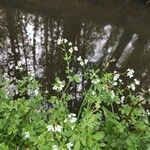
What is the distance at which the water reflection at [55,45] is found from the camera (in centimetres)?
665

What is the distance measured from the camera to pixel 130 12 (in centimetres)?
1096

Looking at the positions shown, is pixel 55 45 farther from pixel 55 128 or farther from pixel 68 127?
pixel 55 128

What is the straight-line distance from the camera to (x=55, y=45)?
7.64 meters

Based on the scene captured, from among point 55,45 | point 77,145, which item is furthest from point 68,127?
point 55,45

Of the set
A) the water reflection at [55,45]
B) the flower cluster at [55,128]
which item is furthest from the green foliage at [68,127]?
the water reflection at [55,45]

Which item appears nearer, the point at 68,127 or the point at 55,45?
the point at 68,127

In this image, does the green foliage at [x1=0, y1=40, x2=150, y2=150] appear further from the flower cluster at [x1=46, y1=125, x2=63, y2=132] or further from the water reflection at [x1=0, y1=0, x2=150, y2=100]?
the water reflection at [x1=0, y1=0, x2=150, y2=100]

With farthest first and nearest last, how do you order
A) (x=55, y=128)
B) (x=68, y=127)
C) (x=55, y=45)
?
(x=55, y=45), (x=68, y=127), (x=55, y=128)

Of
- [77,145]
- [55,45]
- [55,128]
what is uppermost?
[55,45]

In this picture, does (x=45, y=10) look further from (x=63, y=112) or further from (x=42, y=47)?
(x=63, y=112)

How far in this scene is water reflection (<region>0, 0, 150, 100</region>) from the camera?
6.65 m

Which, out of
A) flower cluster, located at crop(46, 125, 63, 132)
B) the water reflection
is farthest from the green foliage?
the water reflection

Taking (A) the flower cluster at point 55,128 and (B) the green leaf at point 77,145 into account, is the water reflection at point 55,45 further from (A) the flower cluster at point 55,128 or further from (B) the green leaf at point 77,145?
(A) the flower cluster at point 55,128

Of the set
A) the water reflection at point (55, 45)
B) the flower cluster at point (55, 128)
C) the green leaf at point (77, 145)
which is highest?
the water reflection at point (55, 45)
